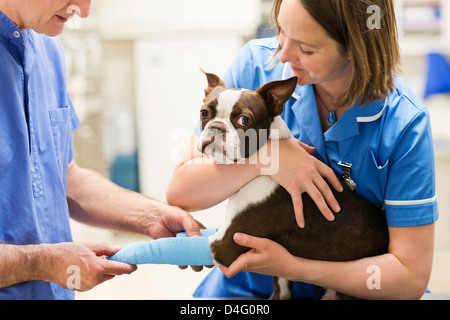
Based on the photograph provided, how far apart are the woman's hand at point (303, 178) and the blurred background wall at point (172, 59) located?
72.1 inches

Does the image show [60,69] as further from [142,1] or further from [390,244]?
[142,1]

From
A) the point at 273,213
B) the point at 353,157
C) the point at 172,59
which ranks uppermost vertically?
the point at 172,59

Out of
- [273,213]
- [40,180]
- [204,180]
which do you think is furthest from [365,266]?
[40,180]

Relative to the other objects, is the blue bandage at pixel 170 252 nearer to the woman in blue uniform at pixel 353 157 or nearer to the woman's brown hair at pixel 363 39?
the woman in blue uniform at pixel 353 157

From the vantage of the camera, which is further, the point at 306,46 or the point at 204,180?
the point at 204,180

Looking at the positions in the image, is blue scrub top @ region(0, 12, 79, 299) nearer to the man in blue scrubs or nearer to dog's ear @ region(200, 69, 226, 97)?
the man in blue scrubs

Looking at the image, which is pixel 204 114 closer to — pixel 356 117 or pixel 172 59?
pixel 356 117

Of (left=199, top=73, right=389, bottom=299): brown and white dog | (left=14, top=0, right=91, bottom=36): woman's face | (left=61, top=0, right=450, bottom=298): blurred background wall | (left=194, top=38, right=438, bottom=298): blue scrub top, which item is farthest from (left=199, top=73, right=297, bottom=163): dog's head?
(left=61, top=0, right=450, bottom=298): blurred background wall

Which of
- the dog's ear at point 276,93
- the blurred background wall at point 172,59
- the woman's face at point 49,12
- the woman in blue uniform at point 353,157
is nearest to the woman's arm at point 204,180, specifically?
the woman in blue uniform at point 353,157

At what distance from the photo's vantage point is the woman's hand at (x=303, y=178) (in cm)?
91

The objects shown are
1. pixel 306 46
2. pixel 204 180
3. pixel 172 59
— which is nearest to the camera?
pixel 306 46

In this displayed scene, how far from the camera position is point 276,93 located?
0.87 metres

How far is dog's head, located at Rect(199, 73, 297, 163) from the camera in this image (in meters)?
0.84

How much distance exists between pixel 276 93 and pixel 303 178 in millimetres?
172
